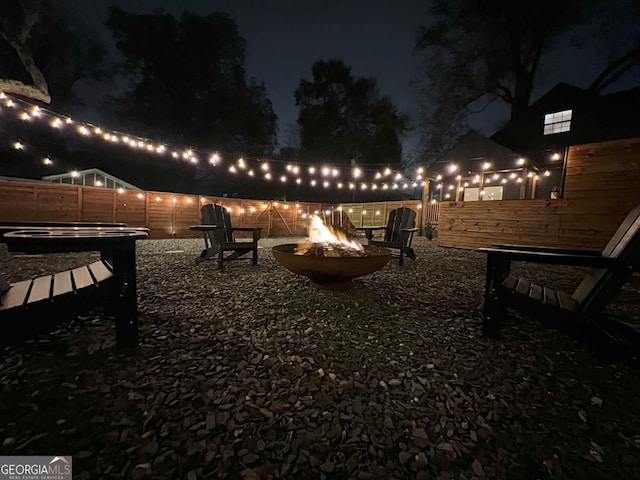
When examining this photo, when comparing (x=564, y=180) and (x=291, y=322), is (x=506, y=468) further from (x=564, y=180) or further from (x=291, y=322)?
(x=564, y=180)

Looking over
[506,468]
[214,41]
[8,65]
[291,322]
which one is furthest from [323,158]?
[506,468]

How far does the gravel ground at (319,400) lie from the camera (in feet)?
3.34

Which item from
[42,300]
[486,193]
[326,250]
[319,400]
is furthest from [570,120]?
[42,300]

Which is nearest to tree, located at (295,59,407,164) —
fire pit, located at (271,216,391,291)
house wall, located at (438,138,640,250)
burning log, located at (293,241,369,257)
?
house wall, located at (438,138,640,250)

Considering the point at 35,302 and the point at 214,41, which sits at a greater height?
A: the point at 214,41

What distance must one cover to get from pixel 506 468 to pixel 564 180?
6.87 meters

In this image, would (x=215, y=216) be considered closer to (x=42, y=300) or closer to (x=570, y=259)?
(x=42, y=300)

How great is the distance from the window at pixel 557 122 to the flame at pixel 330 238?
13.9 m

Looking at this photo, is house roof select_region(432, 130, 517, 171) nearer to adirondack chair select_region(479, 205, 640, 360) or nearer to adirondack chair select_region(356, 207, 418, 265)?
adirondack chair select_region(356, 207, 418, 265)

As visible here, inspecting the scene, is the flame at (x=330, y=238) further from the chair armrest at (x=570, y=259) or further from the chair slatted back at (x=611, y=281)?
the chair slatted back at (x=611, y=281)

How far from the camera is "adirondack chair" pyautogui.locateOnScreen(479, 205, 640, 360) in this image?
152cm

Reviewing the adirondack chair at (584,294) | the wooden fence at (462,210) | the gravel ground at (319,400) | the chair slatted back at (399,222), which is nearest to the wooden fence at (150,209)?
the wooden fence at (462,210)

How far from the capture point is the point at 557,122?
11742mm

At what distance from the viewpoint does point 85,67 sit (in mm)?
13125
